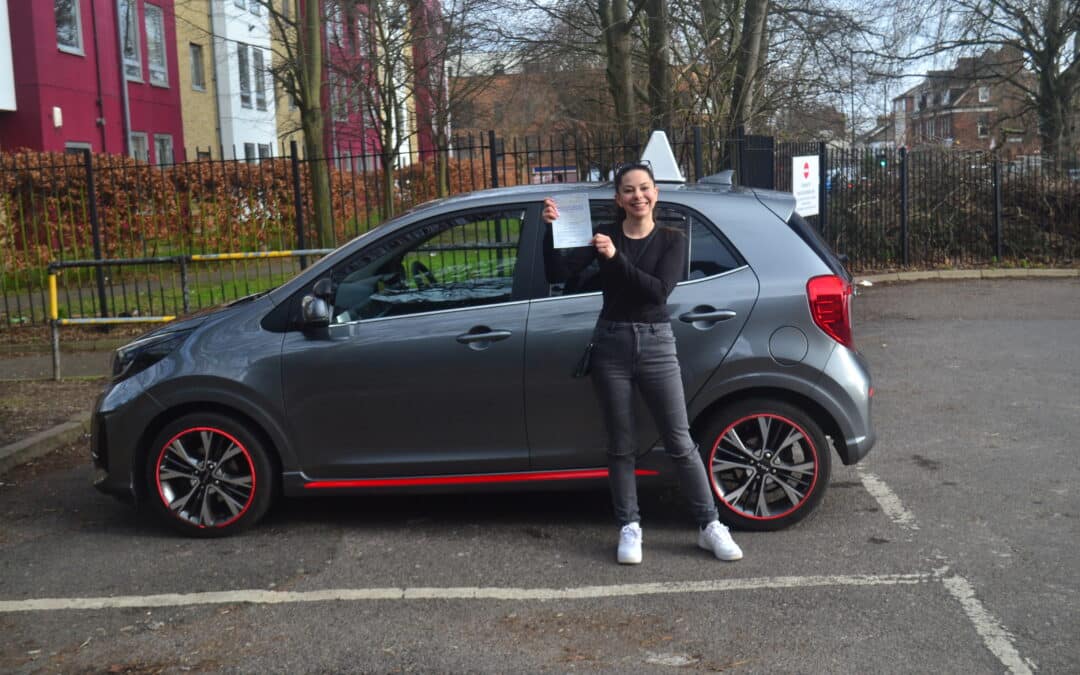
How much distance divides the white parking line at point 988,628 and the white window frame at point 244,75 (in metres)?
36.0

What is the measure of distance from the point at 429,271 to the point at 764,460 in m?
1.92

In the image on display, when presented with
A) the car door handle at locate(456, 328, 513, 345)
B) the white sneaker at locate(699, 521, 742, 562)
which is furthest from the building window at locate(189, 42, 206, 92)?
the white sneaker at locate(699, 521, 742, 562)

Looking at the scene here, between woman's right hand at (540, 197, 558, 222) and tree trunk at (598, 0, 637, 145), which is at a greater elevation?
tree trunk at (598, 0, 637, 145)

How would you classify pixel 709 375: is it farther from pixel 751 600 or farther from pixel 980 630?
pixel 980 630

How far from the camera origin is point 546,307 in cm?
575

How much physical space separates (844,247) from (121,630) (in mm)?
16560

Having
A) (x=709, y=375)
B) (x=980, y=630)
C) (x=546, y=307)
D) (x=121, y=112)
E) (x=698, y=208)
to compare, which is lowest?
(x=980, y=630)

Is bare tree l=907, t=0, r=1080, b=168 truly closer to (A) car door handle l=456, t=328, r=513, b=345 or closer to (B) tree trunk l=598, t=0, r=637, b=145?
(B) tree trunk l=598, t=0, r=637, b=145

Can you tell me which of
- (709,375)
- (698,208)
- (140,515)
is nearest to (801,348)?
(709,375)

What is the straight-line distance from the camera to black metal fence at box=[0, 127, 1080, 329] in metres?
14.4

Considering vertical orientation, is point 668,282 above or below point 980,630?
above

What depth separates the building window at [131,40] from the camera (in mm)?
29797

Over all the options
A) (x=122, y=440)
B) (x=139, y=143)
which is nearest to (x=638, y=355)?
(x=122, y=440)

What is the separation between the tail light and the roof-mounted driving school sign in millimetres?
10810
